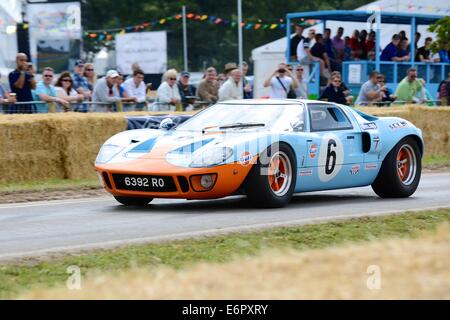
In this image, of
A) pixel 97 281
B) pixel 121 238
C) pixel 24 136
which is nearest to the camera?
pixel 97 281

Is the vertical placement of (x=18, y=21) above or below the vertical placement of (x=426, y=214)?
above

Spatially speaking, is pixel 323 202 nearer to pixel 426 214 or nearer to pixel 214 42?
pixel 426 214

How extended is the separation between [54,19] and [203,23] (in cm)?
3382

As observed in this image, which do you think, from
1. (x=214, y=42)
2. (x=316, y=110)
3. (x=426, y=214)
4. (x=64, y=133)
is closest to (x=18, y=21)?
(x=64, y=133)

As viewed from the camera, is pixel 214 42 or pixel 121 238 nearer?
pixel 121 238

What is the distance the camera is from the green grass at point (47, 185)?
43.9ft

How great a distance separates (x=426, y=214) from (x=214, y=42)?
54.6m

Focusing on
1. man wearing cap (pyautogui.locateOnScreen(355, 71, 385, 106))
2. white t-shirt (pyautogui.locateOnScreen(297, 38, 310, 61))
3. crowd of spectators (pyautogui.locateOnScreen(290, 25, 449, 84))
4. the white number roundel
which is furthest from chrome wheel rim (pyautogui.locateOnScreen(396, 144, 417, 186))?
white t-shirt (pyautogui.locateOnScreen(297, 38, 310, 61))

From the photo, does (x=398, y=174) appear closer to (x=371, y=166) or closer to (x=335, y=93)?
(x=371, y=166)

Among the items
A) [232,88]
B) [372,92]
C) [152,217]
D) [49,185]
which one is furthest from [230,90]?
[152,217]

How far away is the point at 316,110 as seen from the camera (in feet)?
39.8

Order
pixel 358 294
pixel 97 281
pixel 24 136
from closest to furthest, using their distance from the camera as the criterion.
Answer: pixel 358 294, pixel 97 281, pixel 24 136
